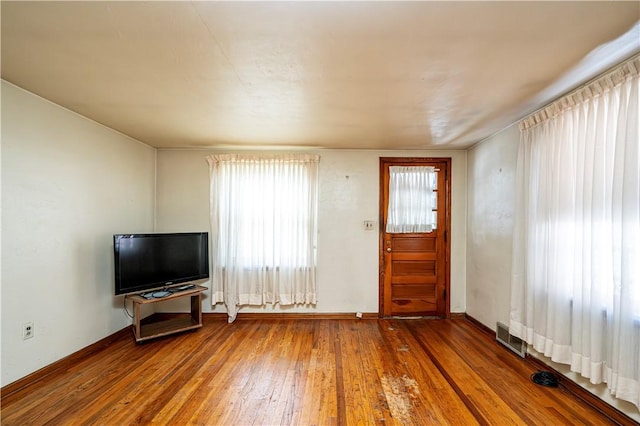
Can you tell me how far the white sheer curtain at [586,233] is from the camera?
1708 millimetres

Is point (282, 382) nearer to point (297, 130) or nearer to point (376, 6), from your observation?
point (297, 130)

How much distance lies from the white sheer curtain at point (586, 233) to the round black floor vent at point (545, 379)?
231mm

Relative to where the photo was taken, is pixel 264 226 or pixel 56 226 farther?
pixel 264 226

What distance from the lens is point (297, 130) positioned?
3.11 m

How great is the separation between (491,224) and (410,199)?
1.07m

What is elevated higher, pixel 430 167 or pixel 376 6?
pixel 376 6

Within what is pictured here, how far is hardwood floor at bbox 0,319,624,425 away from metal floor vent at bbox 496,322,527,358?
79 mm

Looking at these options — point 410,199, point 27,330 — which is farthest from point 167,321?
point 410,199

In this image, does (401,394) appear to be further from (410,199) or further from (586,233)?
(410,199)

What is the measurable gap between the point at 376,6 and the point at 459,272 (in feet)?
12.4

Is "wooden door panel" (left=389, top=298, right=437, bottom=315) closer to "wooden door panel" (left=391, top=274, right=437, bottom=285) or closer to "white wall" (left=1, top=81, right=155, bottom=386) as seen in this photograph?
"wooden door panel" (left=391, top=274, right=437, bottom=285)

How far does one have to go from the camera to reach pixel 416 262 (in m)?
4.00

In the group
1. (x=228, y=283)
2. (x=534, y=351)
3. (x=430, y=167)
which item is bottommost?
(x=534, y=351)

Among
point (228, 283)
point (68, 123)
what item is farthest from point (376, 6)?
point (228, 283)
